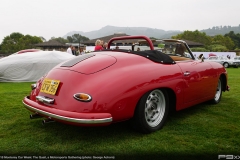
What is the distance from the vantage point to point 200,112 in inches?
159

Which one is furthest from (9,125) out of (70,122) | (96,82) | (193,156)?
(193,156)

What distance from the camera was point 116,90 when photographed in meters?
2.51

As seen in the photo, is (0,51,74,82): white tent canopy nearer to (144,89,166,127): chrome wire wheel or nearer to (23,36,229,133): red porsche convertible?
(23,36,229,133): red porsche convertible

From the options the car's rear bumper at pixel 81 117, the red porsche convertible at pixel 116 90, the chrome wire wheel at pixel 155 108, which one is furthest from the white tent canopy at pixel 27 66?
the car's rear bumper at pixel 81 117

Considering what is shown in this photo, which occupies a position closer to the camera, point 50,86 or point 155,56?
point 50,86

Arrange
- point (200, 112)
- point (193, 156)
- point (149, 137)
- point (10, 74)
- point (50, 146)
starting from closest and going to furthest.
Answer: point (193, 156) → point (50, 146) → point (149, 137) → point (200, 112) → point (10, 74)

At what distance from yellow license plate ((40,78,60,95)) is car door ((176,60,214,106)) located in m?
1.77

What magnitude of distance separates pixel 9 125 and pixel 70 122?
1.40m

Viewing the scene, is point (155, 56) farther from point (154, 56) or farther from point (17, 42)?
point (17, 42)

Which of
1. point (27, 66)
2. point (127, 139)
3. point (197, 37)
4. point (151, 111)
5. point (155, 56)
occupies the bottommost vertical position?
point (127, 139)

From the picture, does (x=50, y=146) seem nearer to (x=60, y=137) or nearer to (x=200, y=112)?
(x=60, y=137)

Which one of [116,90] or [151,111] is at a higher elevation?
[116,90]

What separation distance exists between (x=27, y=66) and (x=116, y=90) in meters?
6.97

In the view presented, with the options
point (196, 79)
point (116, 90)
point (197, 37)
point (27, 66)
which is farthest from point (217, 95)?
point (197, 37)
